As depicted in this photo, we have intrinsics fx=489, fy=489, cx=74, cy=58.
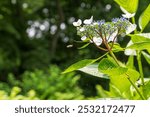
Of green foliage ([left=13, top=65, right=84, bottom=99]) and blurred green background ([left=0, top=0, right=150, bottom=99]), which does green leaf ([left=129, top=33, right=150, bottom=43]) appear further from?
blurred green background ([left=0, top=0, right=150, bottom=99])

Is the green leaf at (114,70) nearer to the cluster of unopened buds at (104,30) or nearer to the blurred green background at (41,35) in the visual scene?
the cluster of unopened buds at (104,30)

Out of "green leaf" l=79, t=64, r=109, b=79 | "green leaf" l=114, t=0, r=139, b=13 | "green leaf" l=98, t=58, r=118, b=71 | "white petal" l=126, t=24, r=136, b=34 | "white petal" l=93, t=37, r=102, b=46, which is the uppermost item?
"green leaf" l=114, t=0, r=139, b=13

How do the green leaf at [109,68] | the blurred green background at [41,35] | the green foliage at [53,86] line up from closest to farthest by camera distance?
the green leaf at [109,68] → the green foliage at [53,86] → the blurred green background at [41,35]

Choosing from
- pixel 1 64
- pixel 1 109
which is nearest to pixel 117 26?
pixel 1 109

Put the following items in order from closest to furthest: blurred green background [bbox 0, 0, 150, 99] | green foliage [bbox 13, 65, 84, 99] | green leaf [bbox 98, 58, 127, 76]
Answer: green leaf [bbox 98, 58, 127, 76] < green foliage [bbox 13, 65, 84, 99] < blurred green background [bbox 0, 0, 150, 99]

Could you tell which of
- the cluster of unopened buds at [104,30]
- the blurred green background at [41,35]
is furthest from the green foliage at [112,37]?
the blurred green background at [41,35]

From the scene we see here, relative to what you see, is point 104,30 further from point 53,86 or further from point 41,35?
point 41,35

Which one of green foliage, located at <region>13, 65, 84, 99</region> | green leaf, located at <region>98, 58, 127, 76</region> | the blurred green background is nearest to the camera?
green leaf, located at <region>98, 58, 127, 76</region>

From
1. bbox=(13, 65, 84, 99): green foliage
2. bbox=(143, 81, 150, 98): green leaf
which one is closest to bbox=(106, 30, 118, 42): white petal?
bbox=(143, 81, 150, 98): green leaf
